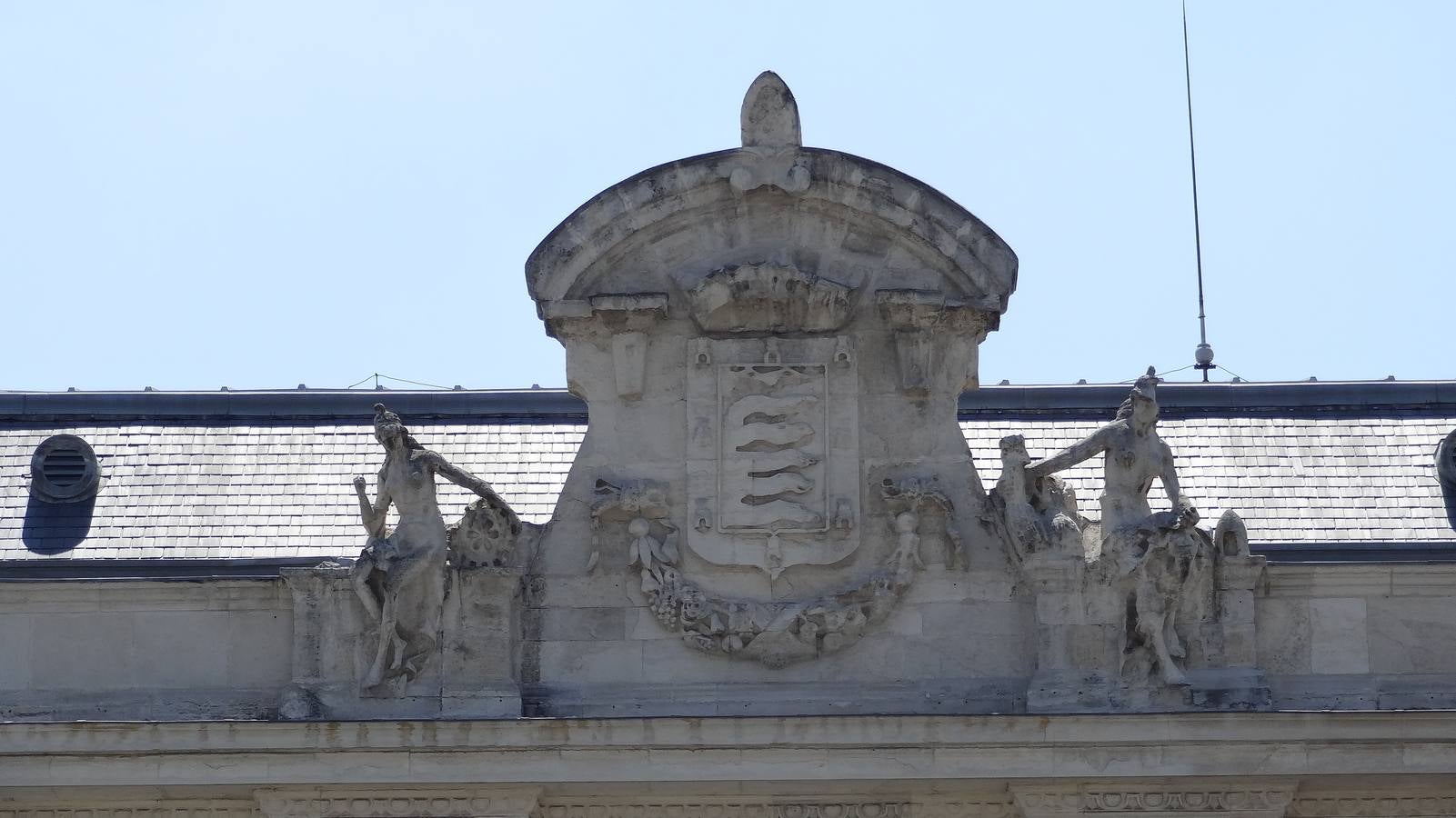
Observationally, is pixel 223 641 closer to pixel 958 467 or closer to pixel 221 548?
pixel 221 548

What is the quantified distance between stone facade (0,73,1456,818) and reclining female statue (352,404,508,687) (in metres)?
0.03

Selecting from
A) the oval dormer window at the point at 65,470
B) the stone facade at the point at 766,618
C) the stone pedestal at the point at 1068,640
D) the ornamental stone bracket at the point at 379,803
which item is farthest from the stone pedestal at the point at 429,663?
the stone pedestal at the point at 1068,640

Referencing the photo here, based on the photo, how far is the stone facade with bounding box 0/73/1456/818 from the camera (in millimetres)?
31078

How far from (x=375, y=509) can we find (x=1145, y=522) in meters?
6.49

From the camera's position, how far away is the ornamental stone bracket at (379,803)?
31.3 metres

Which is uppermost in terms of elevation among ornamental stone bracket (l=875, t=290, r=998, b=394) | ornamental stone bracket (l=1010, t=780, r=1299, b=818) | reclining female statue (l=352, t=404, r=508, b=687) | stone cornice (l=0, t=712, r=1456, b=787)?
ornamental stone bracket (l=875, t=290, r=998, b=394)

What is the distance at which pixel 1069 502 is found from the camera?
106 ft

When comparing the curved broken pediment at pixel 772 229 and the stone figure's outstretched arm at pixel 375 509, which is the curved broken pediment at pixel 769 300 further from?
the stone figure's outstretched arm at pixel 375 509

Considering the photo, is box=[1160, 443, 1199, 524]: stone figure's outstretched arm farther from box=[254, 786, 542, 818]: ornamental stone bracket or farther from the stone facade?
box=[254, 786, 542, 818]: ornamental stone bracket

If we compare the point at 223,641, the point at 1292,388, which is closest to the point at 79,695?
the point at 223,641

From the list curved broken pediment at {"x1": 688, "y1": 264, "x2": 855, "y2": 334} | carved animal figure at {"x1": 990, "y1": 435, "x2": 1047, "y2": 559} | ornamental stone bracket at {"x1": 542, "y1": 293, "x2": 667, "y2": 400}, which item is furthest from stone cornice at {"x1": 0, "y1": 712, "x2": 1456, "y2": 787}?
curved broken pediment at {"x1": 688, "y1": 264, "x2": 855, "y2": 334}

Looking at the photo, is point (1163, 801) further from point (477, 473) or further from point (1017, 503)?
point (477, 473)

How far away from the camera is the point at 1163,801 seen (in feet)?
102

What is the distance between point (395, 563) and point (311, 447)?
11.4 feet
